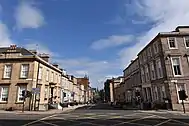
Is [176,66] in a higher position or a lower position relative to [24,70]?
lower

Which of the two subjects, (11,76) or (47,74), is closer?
(11,76)

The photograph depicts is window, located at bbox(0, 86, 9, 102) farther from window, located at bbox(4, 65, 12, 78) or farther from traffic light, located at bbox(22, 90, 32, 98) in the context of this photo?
traffic light, located at bbox(22, 90, 32, 98)

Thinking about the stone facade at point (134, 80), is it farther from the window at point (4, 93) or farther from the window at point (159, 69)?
the window at point (4, 93)

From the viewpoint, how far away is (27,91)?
28.3 m

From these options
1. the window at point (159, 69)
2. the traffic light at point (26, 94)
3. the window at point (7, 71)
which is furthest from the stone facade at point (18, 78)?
the window at point (159, 69)

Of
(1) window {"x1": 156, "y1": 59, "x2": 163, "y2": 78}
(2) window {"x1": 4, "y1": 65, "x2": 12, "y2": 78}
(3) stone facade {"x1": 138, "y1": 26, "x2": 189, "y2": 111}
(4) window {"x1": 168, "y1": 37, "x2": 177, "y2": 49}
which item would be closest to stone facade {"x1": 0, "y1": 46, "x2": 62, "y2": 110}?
(2) window {"x1": 4, "y1": 65, "x2": 12, "y2": 78}

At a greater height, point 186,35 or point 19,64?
point 186,35

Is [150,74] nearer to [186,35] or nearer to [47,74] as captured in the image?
[186,35]

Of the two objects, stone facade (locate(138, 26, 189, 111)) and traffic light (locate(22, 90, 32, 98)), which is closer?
traffic light (locate(22, 90, 32, 98))

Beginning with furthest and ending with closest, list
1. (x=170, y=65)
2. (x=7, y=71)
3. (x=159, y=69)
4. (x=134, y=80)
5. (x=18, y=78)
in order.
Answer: (x=134, y=80) < (x=159, y=69) < (x=7, y=71) < (x=18, y=78) < (x=170, y=65)

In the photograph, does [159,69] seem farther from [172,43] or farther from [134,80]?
[134,80]

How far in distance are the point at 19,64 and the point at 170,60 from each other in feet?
80.5

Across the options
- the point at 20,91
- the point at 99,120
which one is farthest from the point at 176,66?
the point at 20,91

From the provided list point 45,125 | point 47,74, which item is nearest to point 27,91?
point 47,74
